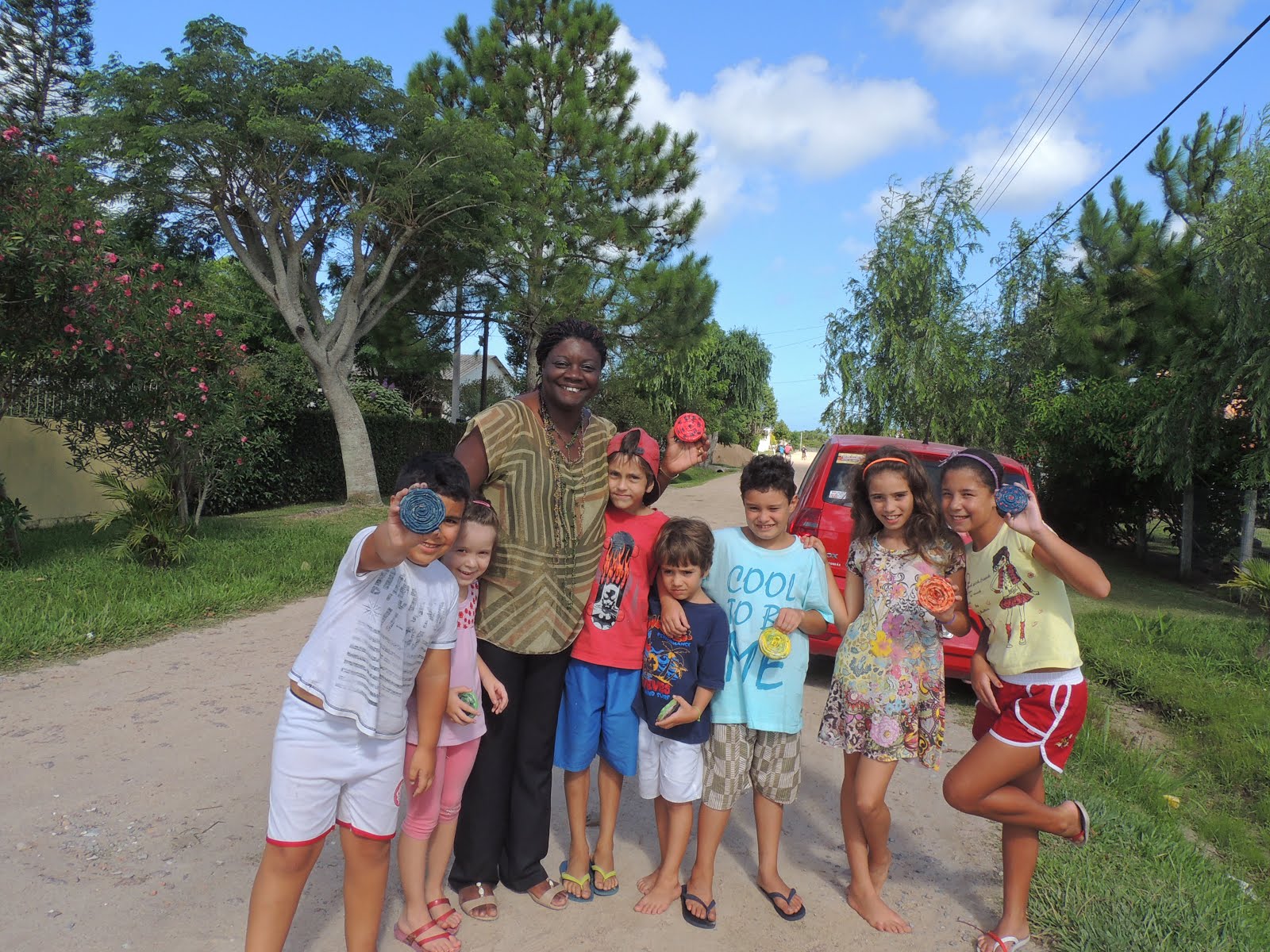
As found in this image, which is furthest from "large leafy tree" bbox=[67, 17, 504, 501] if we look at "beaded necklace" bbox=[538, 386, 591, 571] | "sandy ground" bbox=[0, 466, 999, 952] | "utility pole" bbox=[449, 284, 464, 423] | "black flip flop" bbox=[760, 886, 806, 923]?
"black flip flop" bbox=[760, 886, 806, 923]

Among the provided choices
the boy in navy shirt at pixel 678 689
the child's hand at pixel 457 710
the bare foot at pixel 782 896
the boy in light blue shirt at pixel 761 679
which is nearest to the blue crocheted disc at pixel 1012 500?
the boy in light blue shirt at pixel 761 679

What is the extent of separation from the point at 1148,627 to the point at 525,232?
553 inches

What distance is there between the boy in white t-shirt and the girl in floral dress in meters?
1.47

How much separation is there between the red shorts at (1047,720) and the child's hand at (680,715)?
961mm

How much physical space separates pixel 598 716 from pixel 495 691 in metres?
0.44

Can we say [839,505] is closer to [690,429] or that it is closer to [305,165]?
[690,429]

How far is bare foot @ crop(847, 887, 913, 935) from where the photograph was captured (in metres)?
2.80

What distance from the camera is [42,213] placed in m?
6.96

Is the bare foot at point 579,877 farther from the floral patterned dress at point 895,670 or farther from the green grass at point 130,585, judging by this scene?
the green grass at point 130,585

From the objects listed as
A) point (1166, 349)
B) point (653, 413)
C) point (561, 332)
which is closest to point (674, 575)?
point (561, 332)

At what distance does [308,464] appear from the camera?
52.2ft

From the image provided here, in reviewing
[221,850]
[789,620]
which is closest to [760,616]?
[789,620]

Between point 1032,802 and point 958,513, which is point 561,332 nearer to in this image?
point 958,513

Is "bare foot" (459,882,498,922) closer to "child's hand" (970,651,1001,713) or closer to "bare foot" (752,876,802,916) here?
"bare foot" (752,876,802,916)
